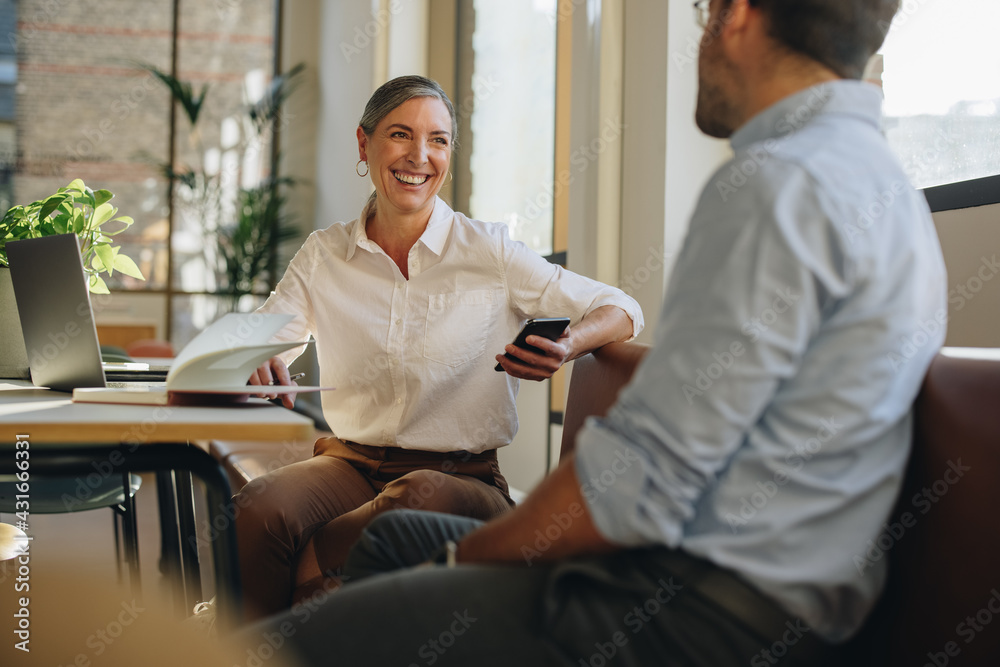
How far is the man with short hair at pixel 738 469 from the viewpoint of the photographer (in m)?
0.84

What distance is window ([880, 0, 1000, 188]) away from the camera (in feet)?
5.87

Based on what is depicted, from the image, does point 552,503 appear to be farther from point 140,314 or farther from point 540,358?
point 140,314

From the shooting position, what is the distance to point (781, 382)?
2.86 ft

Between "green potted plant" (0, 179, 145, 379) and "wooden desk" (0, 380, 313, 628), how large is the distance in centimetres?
56

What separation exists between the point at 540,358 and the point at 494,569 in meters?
0.71

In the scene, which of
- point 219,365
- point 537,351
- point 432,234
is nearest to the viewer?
point 219,365

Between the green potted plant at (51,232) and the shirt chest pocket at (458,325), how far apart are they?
61 centimetres

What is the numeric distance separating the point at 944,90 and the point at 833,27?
1.14m
